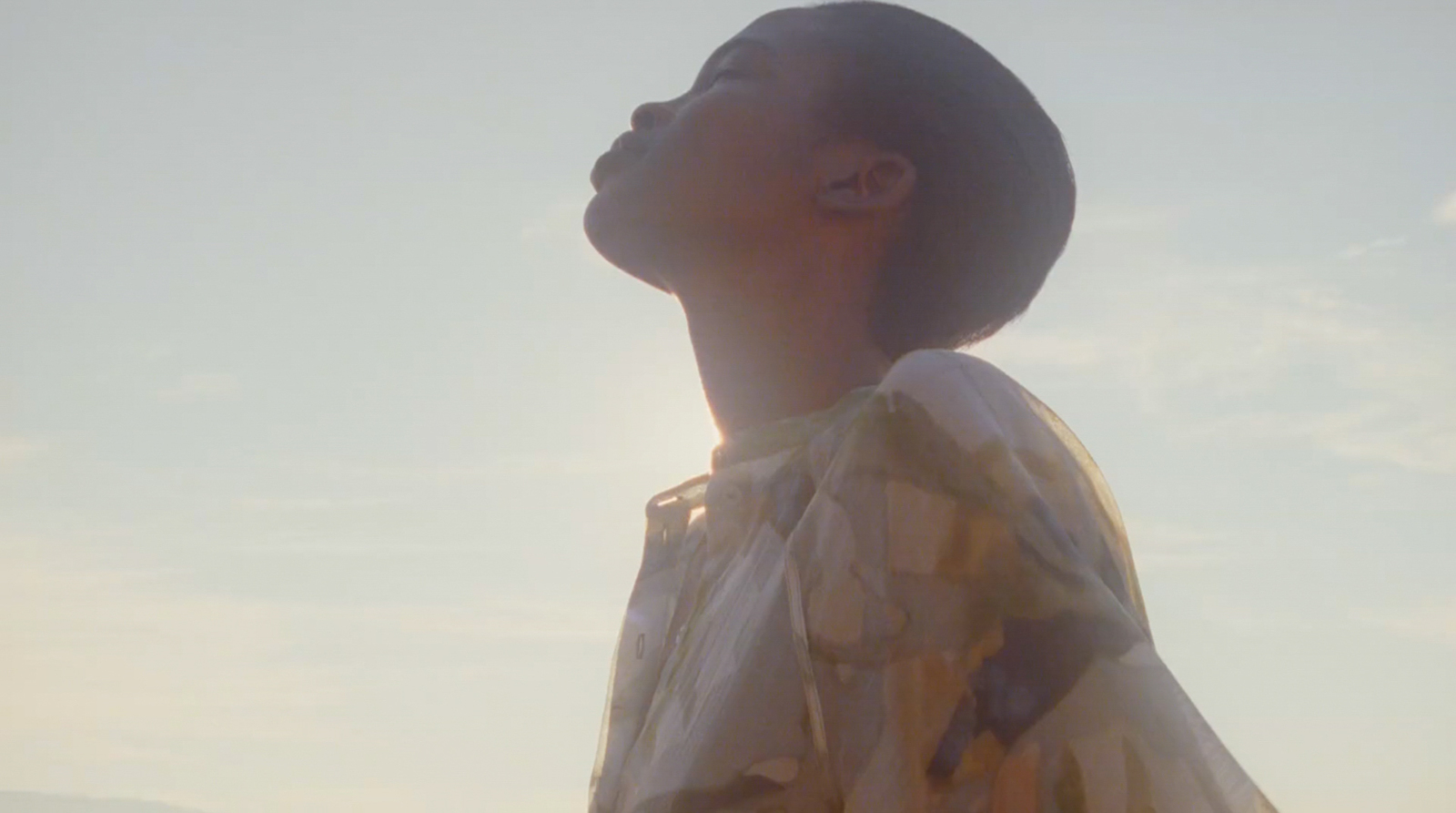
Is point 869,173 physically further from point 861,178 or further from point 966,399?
point 966,399

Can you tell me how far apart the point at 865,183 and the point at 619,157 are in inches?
22.0

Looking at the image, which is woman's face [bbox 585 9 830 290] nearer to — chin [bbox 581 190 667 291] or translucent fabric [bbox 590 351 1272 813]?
chin [bbox 581 190 667 291]

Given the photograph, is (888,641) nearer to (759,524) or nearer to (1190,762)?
(1190,762)

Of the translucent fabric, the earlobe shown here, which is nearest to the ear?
the earlobe

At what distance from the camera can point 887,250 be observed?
3482 mm

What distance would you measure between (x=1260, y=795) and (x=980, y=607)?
462mm

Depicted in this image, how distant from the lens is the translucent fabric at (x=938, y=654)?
2199mm

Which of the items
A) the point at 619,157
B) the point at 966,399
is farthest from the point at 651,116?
the point at 966,399

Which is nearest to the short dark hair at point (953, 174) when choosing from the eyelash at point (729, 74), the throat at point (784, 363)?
the throat at point (784, 363)

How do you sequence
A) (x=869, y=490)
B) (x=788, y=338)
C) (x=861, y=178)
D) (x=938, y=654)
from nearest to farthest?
(x=938, y=654) < (x=869, y=490) < (x=788, y=338) < (x=861, y=178)

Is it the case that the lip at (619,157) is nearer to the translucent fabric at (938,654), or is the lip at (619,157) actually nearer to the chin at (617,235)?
the chin at (617,235)

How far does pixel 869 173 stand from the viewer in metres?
3.50

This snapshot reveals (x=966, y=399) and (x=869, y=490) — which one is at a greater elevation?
(x=966, y=399)

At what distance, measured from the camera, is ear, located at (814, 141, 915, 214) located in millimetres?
3461
